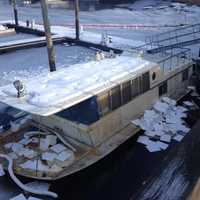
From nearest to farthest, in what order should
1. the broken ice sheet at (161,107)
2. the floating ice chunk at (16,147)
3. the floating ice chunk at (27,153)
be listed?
the floating ice chunk at (27,153), the floating ice chunk at (16,147), the broken ice sheet at (161,107)

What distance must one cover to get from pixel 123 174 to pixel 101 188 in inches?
34.2

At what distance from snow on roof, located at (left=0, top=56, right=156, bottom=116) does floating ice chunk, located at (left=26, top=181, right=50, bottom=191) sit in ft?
7.05

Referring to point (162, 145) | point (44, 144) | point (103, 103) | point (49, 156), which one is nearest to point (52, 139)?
point (44, 144)

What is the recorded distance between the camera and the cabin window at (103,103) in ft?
32.8

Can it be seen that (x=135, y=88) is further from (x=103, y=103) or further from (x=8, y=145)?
(x=8, y=145)

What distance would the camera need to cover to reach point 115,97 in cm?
1054

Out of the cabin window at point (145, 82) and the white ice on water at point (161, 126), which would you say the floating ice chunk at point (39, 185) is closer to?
the white ice on water at point (161, 126)

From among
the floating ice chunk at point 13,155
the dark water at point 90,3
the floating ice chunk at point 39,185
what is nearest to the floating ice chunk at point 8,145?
the floating ice chunk at point 13,155

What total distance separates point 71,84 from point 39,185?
3.10 meters

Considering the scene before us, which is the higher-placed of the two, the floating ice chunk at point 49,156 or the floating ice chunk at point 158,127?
the floating ice chunk at point 49,156

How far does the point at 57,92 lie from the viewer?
979 centimetres

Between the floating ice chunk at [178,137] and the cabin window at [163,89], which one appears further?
the cabin window at [163,89]

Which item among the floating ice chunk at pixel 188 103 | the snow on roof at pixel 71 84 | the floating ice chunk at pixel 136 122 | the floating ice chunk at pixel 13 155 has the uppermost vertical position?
the snow on roof at pixel 71 84

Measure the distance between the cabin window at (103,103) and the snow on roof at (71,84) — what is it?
19 centimetres
